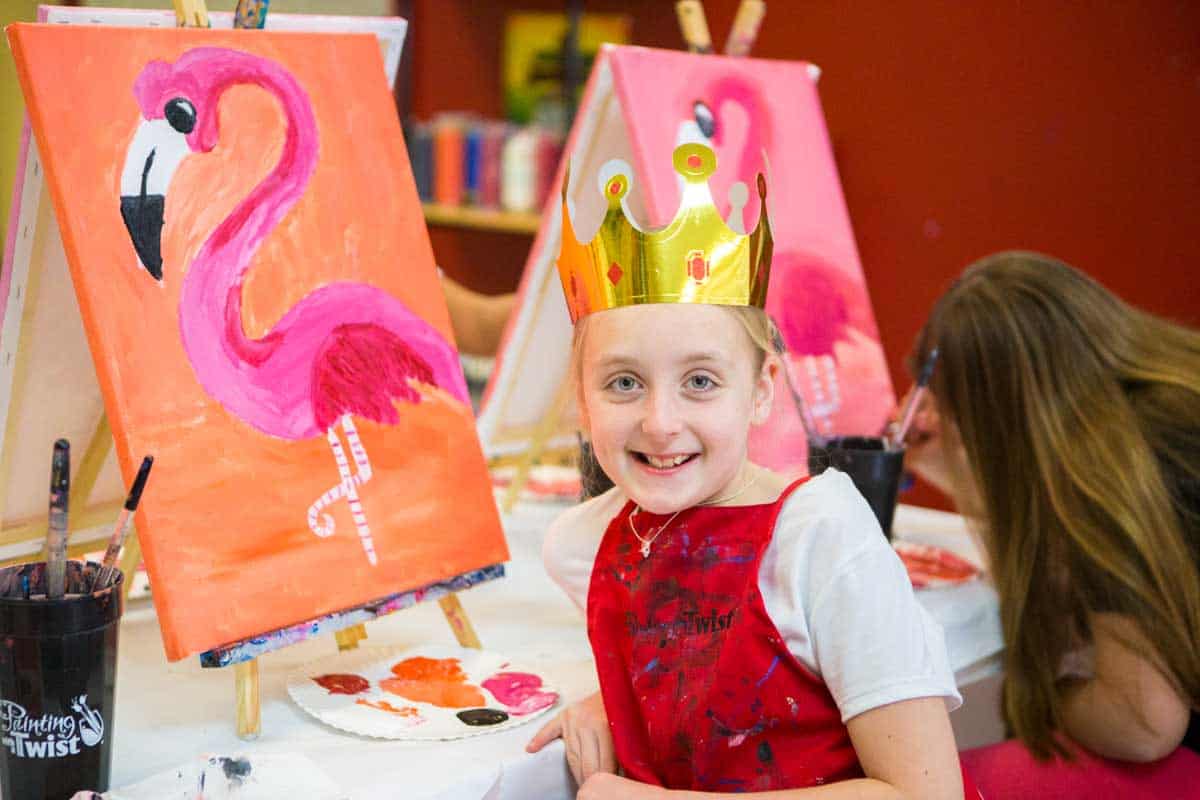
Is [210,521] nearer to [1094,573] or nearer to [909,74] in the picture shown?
[1094,573]

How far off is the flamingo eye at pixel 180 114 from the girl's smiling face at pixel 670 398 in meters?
0.43

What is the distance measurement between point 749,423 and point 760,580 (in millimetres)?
119

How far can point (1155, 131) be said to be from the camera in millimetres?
2498

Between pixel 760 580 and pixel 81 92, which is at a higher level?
pixel 81 92

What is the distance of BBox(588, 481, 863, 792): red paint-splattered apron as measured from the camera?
98 centimetres

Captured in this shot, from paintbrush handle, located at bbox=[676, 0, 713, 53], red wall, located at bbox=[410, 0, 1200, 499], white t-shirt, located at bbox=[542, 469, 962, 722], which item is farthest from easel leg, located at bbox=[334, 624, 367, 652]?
red wall, located at bbox=[410, 0, 1200, 499]

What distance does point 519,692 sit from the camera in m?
1.22

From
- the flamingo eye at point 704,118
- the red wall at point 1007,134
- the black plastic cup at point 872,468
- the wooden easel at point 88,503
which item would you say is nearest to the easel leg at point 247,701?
the wooden easel at point 88,503

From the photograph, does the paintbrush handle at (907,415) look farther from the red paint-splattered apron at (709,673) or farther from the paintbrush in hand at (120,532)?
the paintbrush in hand at (120,532)

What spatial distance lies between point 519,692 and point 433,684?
0.26ft

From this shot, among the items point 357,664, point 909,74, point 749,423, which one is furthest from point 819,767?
point 909,74

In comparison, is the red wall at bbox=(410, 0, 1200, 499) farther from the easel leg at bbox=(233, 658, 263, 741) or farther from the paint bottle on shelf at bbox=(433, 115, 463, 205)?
the easel leg at bbox=(233, 658, 263, 741)

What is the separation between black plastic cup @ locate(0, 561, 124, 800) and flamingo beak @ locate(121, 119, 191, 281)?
295 mm

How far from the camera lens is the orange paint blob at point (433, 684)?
1.19 m
